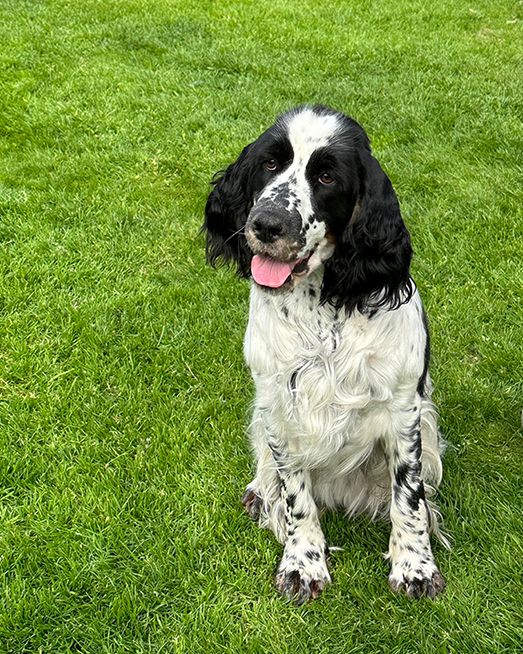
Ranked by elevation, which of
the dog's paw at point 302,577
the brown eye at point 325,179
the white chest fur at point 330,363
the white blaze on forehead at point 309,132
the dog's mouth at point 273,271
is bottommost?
the dog's paw at point 302,577

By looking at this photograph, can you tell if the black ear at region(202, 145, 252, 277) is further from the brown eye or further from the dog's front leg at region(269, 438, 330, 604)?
the dog's front leg at region(269, 438, 330, 604)

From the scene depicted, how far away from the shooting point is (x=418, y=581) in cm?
274

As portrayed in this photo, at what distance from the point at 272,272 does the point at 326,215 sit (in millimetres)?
272

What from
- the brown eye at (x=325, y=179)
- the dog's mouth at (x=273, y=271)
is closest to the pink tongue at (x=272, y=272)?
the dog's mouth at (x=273, y=271)

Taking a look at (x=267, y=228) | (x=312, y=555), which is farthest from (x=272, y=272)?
(x=312, y=555)

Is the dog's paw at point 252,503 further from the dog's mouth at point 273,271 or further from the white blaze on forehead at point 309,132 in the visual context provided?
the white blaze on forehead at point 309,132

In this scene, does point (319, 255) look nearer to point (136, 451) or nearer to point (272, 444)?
point (272, 444)

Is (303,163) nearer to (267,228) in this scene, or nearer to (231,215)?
(267,228)

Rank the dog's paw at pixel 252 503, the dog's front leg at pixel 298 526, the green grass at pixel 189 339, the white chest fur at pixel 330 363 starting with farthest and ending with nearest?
1. the dog's paw at pixel 252 503
2. the dog's front leg at pixel 298 526
3. the green grass at pixel 189 339
4. the white chest fur at pixel 330 363

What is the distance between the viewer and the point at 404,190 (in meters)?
5.61

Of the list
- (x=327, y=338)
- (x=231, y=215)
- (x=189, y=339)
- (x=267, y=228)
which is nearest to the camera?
(x=267, y=228)

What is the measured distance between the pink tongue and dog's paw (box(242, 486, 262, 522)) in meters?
1.18

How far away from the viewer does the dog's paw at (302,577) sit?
2744mm

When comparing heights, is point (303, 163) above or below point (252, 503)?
above
